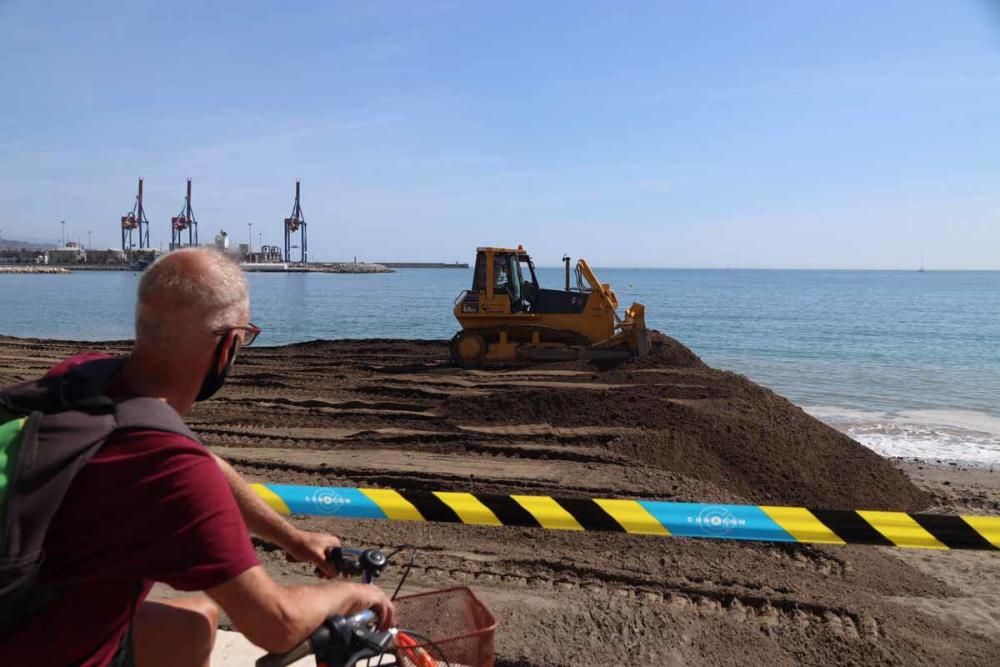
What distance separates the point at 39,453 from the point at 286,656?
761 millimetres

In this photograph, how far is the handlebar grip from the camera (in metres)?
1.93

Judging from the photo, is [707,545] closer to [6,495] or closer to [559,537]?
[559,537]

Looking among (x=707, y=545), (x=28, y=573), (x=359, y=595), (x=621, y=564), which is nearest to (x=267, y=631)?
(x=359, y=595)

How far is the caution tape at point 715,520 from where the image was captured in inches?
122

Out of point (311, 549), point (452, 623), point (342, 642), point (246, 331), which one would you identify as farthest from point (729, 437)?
point (246, 331)

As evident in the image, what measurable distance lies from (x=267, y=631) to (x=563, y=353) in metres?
15.6

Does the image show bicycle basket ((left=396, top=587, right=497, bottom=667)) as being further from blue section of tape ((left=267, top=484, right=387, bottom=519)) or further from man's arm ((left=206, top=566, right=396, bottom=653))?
blue section of tape ((left=267, top=484, right=387, bottom=519))

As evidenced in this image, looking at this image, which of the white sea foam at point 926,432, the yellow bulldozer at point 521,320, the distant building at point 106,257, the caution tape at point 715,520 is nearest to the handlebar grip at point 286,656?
the caution tape at point 715,520

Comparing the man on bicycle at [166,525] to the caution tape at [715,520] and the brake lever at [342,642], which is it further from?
the caution tape at [715,520]

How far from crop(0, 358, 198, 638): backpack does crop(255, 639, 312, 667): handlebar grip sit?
1.70 ft

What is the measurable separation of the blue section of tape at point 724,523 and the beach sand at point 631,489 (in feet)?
5.03

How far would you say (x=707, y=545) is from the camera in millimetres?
6379

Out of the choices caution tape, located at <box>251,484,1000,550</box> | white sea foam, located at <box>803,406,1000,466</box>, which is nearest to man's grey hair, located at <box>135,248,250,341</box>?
caution tape, located at <box>251,484,1000,550</box>

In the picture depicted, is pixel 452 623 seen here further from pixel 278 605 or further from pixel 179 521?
pixel 179 521
